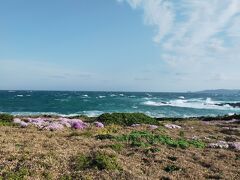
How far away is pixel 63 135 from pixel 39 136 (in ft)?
5.53

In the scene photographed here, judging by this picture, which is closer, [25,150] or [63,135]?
[25,150]

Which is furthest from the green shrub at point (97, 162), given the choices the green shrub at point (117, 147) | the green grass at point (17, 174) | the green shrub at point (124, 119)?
the green shrub at point (124, 119)

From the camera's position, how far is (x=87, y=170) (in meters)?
12.5

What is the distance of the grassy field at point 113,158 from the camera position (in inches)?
483

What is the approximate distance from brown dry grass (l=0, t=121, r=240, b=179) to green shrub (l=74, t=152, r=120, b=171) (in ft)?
0.92

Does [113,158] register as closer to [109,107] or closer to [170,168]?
[170,168]

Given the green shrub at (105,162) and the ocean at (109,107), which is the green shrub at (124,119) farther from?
the ocean at (109,107)

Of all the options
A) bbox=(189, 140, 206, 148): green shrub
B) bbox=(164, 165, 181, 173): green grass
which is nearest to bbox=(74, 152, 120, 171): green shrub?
bbox=(164, 165, 181, 173): green grass

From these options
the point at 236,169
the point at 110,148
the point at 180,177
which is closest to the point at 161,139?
the point at 110,148

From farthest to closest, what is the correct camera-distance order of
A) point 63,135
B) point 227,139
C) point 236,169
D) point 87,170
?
point 227,139 → point 63,135 → point 236,169 → point 87,170

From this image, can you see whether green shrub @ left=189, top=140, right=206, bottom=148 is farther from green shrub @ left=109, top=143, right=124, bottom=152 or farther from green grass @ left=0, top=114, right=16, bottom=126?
green grass @ left=0, top=114, right=16, bottom=126

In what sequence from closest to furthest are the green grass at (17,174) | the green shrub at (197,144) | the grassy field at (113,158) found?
the green grass at (17,174) → the grassy field at (113,158) → the green shrub at (197,144)

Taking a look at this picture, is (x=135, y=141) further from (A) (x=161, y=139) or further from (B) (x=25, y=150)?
(B) (x=25, y=150)

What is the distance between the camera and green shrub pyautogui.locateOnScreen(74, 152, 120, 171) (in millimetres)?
12828
